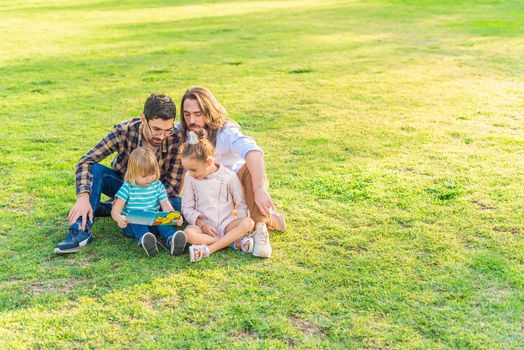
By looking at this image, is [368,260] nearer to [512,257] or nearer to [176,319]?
[512,257]

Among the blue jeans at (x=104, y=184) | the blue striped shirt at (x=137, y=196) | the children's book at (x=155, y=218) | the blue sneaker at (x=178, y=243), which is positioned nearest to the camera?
the blue sneaker at (x=178, y=243)

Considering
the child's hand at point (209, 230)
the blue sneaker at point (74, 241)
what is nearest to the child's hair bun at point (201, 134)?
the child's hand at point (209, 230)

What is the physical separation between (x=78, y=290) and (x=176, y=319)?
2.48 feet

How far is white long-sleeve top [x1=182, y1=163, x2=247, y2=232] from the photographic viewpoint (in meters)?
4.70

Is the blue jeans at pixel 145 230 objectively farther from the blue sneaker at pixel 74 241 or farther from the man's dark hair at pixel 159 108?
the man's dark hair at pixel 159 108

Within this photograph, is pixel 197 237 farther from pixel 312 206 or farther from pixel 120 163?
pixel 312 206

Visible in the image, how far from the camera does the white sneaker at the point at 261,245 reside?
445 centimetres

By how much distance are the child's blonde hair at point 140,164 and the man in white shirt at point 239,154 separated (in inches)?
16.7

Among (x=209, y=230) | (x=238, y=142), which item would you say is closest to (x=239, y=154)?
(x=238, y=142)

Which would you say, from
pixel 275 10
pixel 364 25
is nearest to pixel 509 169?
pixel 364 25

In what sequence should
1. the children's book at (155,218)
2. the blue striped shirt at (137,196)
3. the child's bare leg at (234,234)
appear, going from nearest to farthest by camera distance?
the child's bare leg at (234,234), the children's book at (155,218), the blue striped shirt at (137,196)

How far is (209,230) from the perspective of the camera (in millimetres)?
4668

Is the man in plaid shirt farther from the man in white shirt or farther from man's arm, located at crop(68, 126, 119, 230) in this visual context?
the man in white shirt

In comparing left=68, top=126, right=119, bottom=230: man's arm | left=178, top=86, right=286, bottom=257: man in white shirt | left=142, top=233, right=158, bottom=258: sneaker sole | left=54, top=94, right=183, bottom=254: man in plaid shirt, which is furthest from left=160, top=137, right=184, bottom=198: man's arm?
left=142, top=233, right=158, bottom=258: sneaker sole
